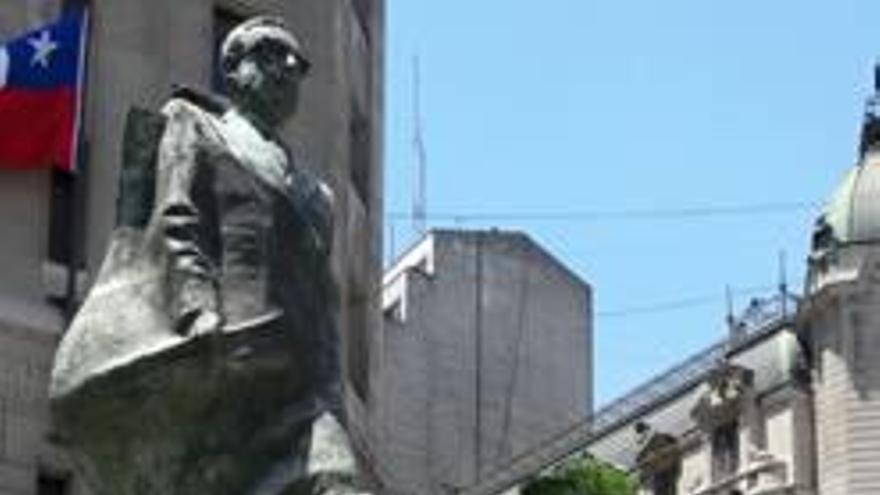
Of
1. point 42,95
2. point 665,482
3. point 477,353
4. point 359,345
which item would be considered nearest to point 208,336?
point 42,95

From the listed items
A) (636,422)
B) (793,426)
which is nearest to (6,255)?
(793,426)

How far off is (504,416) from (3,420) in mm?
43898

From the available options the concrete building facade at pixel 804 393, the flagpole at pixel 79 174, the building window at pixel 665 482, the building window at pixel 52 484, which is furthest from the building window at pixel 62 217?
the building window at pixel 665 482

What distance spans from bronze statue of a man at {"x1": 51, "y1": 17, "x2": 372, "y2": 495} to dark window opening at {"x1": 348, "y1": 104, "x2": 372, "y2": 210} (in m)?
36.2

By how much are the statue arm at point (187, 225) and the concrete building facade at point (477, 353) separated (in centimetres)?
6597

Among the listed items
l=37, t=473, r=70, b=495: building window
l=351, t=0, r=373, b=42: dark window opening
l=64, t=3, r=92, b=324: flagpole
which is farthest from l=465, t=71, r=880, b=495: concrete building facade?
l=37, t=473, r=70, b=495: building window

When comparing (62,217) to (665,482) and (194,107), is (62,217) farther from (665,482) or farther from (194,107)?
(665,482)

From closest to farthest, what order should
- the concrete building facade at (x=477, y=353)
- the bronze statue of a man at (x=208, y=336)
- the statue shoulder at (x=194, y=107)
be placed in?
the bronze statue of a man at (x=208, y=336) < the statue shoulder at (x=194, y=107) < the concrete building facade at (x=477, y=353)

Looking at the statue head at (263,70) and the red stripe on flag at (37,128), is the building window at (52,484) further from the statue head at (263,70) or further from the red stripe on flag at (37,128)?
the statue head at (263,70)

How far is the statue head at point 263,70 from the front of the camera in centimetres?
1171

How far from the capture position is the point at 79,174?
41.5 meters

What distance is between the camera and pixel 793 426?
213 feet

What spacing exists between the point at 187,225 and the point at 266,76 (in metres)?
0.89

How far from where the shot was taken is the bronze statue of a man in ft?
35.5
